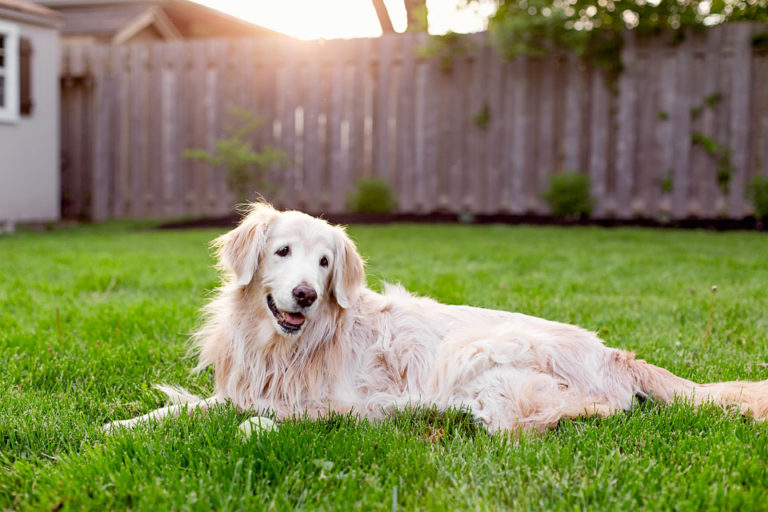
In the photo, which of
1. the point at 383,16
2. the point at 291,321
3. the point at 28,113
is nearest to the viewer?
the point at 291,321

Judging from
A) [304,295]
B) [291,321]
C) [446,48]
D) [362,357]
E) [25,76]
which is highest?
[446,48]

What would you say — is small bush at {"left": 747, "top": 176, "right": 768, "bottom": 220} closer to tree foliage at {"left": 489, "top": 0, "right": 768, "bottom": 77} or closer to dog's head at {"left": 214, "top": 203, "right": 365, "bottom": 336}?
tree foliage at {"left": 489, "top": 0, "right": 768, "bottom": 77}

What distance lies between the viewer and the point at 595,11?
34.2 ft

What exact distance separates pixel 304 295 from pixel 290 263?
0.72 feet

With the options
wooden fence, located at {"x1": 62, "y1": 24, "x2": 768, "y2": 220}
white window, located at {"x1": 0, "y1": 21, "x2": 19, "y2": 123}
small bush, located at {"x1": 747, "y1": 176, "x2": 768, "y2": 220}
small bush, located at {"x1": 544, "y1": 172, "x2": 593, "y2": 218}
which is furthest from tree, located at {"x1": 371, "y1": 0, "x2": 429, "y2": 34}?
white window, located at {"x1": 0, "y1": 21, "x2": 19, "y2": 123}

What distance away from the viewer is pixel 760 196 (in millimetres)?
9352

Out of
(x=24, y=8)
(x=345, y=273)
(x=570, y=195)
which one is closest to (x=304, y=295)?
(x=345, y=273)

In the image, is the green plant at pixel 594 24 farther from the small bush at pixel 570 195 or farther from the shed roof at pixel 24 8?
the shed roof at pixel 24 8

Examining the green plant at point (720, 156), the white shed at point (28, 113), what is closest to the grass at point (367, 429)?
the green plant at point (720, 156)

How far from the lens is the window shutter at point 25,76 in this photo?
11.2 m

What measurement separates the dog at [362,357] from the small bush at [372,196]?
739cm

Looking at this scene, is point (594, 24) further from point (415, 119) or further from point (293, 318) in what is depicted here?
point (293, 318)

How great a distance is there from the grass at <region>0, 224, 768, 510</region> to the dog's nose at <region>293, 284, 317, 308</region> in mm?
478

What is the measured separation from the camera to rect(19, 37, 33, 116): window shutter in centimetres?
1119
